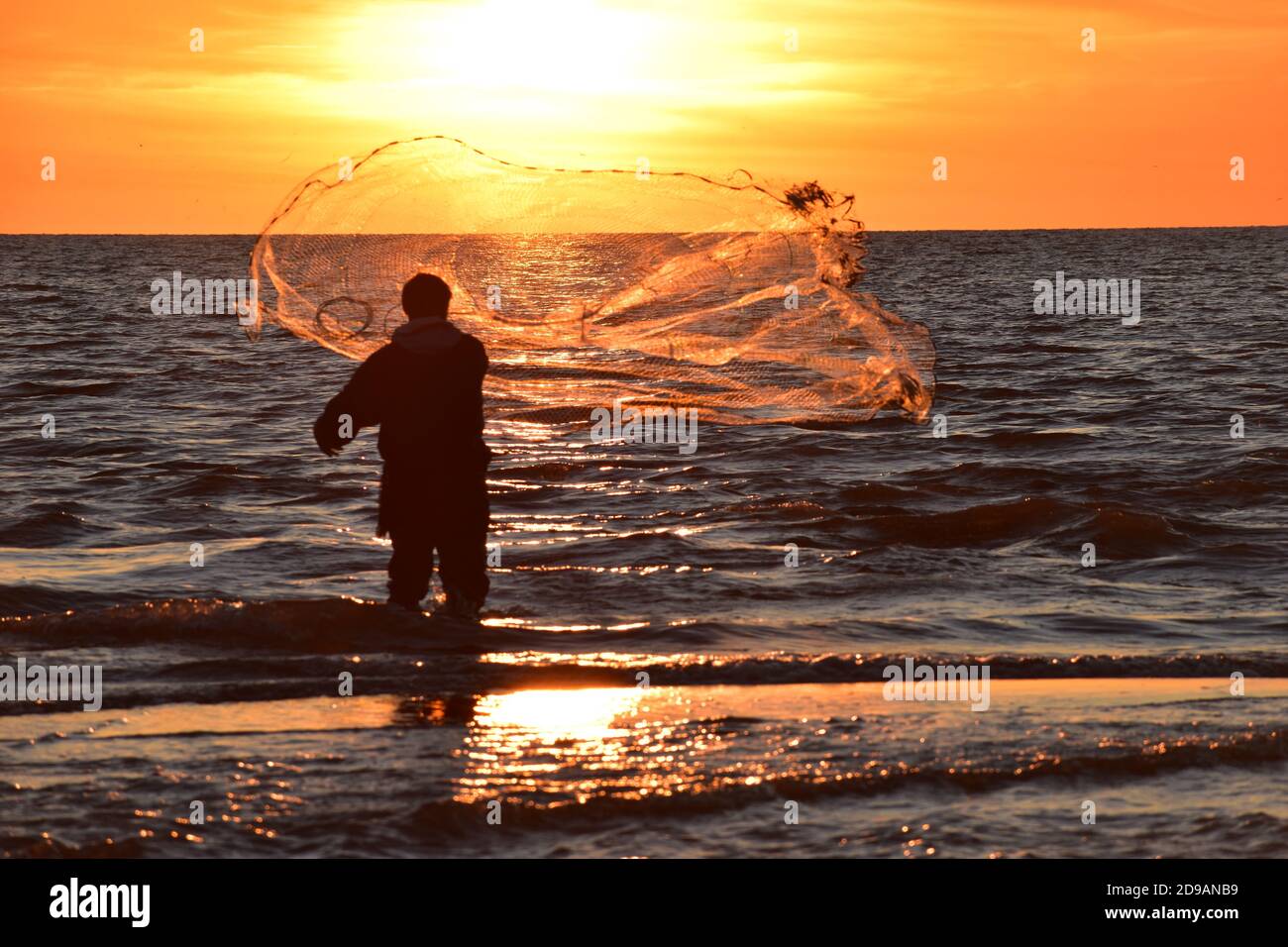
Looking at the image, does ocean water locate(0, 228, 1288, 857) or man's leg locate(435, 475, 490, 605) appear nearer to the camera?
ocean water locate(0, 228, 1288, 857)

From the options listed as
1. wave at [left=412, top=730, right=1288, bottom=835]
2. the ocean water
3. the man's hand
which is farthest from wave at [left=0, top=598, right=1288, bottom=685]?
wave at [left=412, top=730, right=1288, bottom=835]

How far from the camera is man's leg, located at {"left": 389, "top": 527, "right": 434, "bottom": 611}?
8531 mm

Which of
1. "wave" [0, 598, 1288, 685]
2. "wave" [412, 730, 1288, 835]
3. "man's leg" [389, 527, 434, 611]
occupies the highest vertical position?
"man's leg" [389, 527, 434, 611]

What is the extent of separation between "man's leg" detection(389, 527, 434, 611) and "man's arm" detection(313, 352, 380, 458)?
611mm

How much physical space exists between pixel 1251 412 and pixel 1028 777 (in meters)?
16.1

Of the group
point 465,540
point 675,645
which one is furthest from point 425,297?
point 675,645

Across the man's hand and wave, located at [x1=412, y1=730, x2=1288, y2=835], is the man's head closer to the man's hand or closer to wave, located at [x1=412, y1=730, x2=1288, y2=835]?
the man's hand

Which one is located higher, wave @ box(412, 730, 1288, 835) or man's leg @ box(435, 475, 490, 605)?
man's leg @ box(435, 475, 490, 605)

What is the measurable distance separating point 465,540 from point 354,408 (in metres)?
0.95

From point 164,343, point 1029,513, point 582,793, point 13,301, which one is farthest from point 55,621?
point 13,301

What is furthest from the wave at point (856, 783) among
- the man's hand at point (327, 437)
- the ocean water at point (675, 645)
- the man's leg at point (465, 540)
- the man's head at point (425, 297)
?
the man's head at point (425, 297)

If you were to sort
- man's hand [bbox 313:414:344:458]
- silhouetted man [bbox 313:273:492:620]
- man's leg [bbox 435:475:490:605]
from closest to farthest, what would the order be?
man's hand [bbox 313:414:344:458] → silhouetted man [bbox 313:273:492:620] → man's leg [bbox 435:475:490:605]

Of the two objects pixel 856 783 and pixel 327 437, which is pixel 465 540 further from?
pixel 856 783
